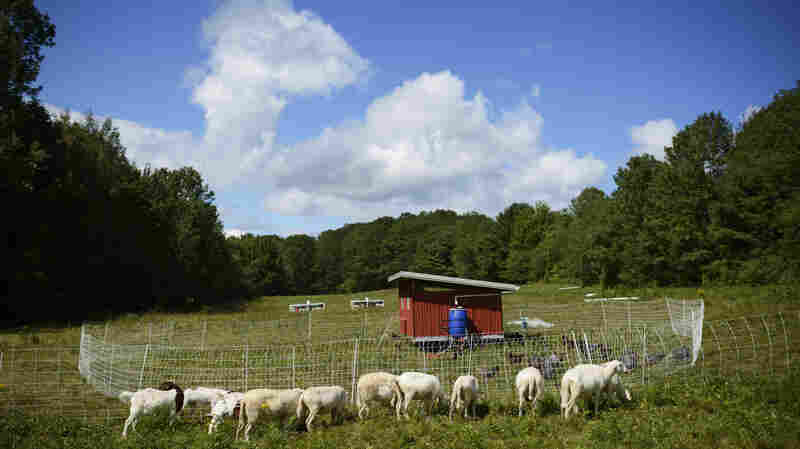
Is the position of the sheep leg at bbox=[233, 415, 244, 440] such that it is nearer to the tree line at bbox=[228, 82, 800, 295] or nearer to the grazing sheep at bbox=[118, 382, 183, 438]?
the grazing sheep at bbox=[118, 382, 183, 438]

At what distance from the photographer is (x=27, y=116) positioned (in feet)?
94.2

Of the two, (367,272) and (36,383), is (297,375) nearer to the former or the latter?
(36,383)

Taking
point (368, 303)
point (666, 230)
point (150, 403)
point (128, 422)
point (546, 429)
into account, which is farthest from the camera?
point (666, 230)

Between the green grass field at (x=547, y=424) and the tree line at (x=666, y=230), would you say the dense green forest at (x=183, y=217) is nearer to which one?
the tree line at (x=666, y=230)

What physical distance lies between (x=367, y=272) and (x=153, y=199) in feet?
181

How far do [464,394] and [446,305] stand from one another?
10695mm

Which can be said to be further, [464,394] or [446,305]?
[446,305]

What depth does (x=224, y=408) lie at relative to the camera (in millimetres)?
8219

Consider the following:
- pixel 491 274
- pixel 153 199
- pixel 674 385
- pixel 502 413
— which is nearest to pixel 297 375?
pixel 502 413

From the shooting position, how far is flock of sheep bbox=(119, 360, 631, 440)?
790cm

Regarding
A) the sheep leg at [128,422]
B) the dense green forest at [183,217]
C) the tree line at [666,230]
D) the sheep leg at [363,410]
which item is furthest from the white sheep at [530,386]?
the tree line at [666,230]

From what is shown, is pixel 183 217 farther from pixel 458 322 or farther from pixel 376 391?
pixel 376 391

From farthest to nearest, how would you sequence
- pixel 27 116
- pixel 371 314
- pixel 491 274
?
pixel 491 274 → pixel 371 314 → pixel 27 116

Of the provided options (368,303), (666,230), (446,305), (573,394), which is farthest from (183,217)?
(666,230)
